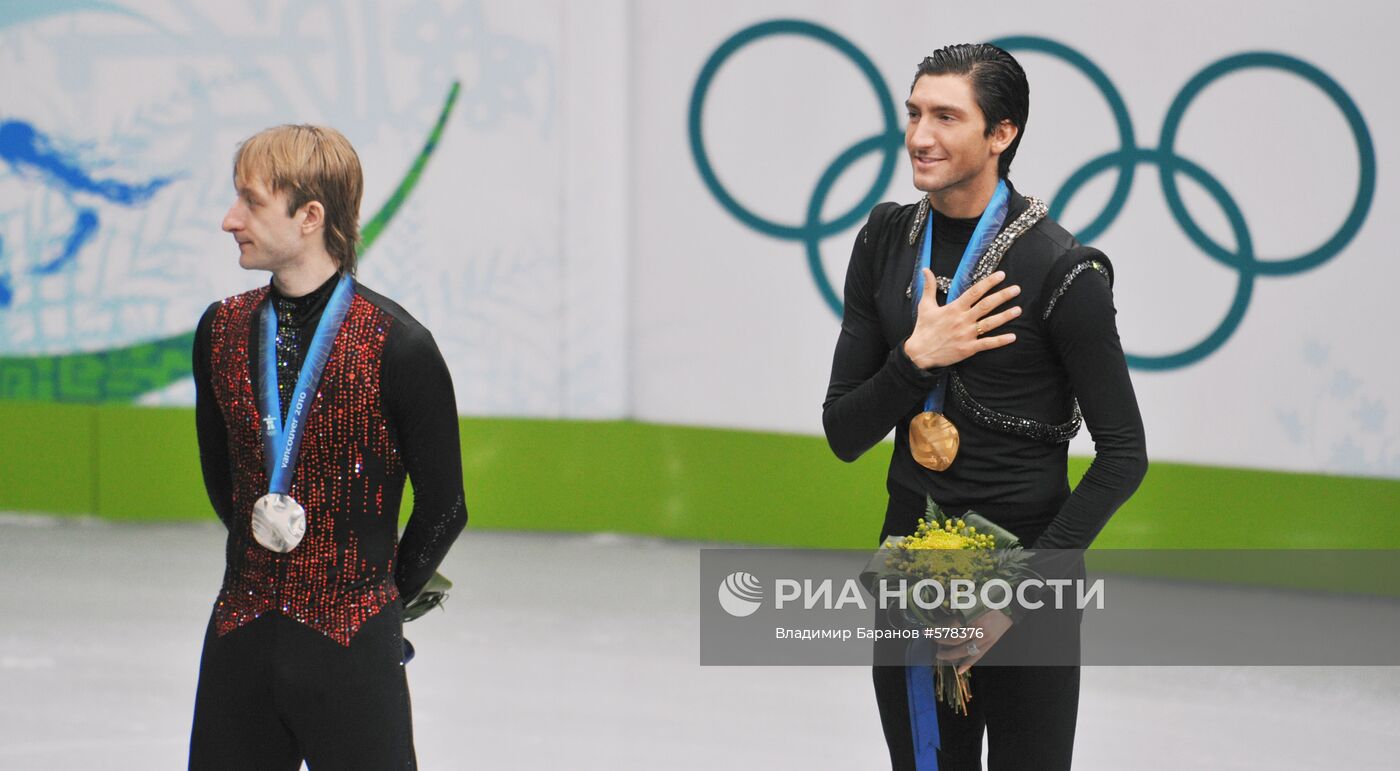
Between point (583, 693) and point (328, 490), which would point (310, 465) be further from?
point (583, 693)

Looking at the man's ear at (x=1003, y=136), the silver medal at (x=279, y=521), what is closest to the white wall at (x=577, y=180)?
the man's ear at (x=1003, y=136)

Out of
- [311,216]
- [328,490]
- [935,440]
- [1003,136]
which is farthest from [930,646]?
[311,216]

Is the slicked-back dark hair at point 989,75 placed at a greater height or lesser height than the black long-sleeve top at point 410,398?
greater

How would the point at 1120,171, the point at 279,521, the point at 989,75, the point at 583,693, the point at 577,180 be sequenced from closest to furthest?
the point at 279,521 → the point at 989,75 → the point at 583,693 → the point at 1120,171 → the point at 577,180

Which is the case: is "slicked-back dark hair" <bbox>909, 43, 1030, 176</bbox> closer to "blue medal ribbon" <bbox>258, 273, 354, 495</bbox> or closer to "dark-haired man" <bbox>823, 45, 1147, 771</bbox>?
"dark-haired man" <bbox>823, 45, 1147, 771</bbox>

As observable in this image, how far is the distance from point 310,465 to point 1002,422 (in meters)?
0.95

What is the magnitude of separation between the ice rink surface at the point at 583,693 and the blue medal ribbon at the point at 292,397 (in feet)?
6.86

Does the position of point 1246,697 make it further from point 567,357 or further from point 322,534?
point 322,534

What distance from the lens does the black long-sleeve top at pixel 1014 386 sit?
226cm

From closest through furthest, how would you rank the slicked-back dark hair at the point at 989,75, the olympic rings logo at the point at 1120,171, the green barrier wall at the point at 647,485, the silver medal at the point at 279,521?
the silver medal at the point at 279,521, the slicked-back dark hair at the point at 989,75, the olympic rings logo at the point at 1120,171, the green barrier wall at the point at 647,485

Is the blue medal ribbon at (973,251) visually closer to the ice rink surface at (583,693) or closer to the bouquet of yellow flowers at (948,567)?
the bouquet of yellow flowers at (948,567)

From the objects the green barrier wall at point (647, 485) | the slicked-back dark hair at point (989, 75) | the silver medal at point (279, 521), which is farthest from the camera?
the green barrier wall at point (647, 485)

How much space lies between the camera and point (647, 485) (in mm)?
6410

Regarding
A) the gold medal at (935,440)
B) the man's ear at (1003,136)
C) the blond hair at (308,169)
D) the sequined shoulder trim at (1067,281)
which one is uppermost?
the man's ear at (1003,136)
